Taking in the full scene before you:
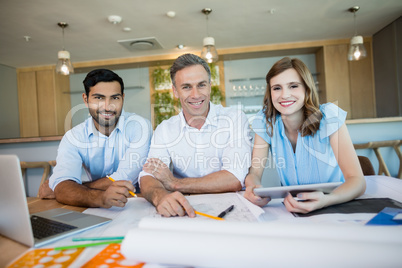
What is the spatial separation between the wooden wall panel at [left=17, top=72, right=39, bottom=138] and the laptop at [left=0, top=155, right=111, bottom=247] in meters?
6.02

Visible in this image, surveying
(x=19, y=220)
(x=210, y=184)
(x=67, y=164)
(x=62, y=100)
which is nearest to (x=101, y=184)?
(x=67, y=164)

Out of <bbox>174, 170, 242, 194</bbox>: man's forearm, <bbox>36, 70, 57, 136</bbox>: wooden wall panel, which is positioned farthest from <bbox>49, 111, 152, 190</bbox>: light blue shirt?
<bbox>36, 70, 57, 136</bbox>: wooden wall panel

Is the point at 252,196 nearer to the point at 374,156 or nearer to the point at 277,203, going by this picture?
the point at 277,203

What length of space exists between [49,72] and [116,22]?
3.04 m

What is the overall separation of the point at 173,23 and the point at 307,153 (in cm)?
323

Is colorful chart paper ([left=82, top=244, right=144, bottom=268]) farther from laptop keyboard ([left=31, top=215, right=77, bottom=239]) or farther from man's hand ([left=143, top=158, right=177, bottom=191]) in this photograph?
man's hand ([left=143, top=158, right=177, bottom=191])

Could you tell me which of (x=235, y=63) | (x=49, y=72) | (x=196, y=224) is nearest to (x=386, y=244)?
(x=196, y=224)

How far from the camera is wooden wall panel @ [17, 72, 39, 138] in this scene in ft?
19.1

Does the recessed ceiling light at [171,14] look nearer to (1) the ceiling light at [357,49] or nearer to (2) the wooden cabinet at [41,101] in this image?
(1) the ceiling light at [357,49]

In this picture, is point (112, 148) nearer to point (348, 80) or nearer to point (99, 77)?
point (99, 77)

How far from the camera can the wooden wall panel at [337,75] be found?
4988 millimetres

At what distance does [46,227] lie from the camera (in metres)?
0.77

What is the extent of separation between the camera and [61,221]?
83 cm

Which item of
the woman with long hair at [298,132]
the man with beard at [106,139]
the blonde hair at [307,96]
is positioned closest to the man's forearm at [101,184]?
the man with beard at [106,139]
